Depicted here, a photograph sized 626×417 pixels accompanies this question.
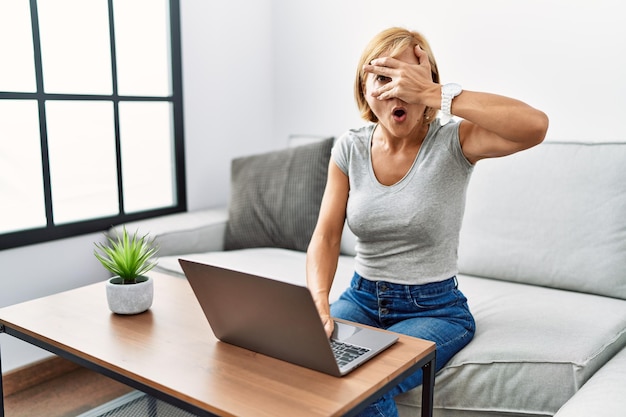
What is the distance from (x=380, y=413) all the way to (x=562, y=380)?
49 cm

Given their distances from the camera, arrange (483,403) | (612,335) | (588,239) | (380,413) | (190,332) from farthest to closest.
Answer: (588,239), (612,335), (483,403), (190,332), (380,413)

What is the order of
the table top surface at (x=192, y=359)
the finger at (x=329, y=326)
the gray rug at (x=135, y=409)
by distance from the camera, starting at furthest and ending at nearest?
the gray rug at (x=135, y=409) → the finger at (x=329, y=326) → the table top surface at (x=192, y=359)

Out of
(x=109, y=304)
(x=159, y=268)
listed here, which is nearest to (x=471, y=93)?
(x=109, y=304)

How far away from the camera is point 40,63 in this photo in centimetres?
220

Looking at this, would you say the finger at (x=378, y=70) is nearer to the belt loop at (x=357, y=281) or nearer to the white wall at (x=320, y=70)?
the belt loop at (x=357, y=281)

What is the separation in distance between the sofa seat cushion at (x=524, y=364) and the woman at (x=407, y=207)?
6cm

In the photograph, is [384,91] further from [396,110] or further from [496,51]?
[496,51]

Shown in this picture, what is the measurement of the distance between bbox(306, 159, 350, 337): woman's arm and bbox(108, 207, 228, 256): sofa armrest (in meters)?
0.90

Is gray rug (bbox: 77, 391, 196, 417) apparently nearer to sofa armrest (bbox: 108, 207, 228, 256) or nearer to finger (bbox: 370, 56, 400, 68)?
sofa armrest (bbox: 108, 207, 228, 256)

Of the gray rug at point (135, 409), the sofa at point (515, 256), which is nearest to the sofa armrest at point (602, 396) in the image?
the sofa at point (515, 256)

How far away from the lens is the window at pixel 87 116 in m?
2.18

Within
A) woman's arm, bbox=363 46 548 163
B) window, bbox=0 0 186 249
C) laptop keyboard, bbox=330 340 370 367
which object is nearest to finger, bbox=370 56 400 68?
woman's arm, bbox=363 46 548 163

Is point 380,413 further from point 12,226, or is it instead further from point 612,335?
point 12,226

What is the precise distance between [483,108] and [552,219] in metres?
0.80
